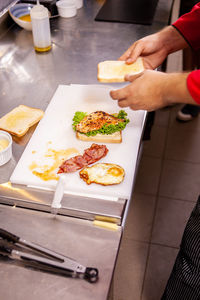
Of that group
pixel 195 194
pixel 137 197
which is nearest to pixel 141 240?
pixel 137 197

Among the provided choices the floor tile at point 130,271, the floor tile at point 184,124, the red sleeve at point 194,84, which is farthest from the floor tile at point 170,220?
the red sleeve at point 194,84

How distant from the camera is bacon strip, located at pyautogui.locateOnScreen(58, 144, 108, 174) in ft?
3.58

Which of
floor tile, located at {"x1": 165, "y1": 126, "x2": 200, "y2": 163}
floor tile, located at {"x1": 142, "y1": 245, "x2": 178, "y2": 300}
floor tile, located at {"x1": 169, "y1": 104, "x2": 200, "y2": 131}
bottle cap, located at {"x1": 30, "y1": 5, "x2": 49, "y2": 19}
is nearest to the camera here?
bottle cap, located at {"x1": 30, "y1": 5, "x2": 49, "y2": 19}

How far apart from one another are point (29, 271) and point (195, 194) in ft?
5.20

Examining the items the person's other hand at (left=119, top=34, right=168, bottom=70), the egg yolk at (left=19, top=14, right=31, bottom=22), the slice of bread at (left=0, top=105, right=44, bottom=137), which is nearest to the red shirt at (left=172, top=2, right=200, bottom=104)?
the person's other hand at (left=119, top=34, right=168, bottom=70)

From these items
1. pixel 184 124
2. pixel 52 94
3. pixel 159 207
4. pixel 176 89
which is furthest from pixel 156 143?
pixel 176 89

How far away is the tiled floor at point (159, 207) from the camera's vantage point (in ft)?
5.90

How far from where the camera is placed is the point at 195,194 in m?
2.21

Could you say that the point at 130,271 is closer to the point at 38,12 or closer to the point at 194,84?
the point at 194,84

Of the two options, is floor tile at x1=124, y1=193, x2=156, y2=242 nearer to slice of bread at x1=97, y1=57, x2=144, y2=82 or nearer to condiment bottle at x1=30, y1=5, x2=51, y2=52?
slice of bread at x1=97, y1=57, x2=144, y2=82

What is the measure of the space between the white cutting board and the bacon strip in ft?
0.07

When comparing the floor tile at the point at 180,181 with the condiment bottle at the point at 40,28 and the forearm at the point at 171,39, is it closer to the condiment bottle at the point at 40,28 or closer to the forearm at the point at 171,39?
the forearm at the point at 171,39

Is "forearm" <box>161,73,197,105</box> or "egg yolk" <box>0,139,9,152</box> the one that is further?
"egg yolk" <box>0,139,9,152</box>

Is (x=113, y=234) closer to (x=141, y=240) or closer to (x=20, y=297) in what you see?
(x=20, y=297)
